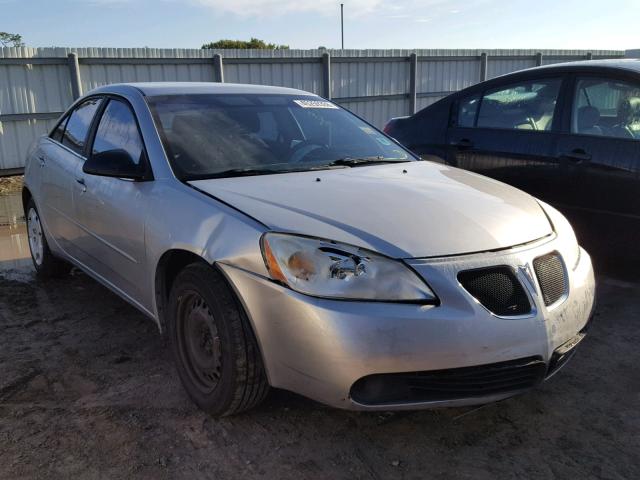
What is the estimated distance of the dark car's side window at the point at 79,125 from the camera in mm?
3990

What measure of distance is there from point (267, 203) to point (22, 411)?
61.1 inches

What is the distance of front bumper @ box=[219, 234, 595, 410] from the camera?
2133 millimetres

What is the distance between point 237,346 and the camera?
2383 mm

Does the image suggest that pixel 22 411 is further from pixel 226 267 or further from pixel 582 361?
pixel 582 361

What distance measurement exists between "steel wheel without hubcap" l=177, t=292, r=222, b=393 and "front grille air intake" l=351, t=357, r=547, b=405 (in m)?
0.69

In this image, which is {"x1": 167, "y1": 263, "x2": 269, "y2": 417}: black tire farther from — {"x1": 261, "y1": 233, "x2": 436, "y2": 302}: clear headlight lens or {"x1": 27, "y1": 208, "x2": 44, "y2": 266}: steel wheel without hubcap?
{"x1": 27, "y1": 208, "x2": 44, "y2": 266}: steel wheel without hubcap

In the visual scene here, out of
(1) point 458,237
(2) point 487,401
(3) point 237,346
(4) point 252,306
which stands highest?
(1) point 458,237

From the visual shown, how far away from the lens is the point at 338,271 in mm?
2219

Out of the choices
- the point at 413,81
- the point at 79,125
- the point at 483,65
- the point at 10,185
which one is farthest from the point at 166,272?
the point at 483,65

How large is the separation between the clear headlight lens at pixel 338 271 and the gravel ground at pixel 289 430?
0.72m

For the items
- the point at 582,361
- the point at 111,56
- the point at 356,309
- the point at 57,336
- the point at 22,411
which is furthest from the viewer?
the point at 111,56

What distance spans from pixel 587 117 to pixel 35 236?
4.45 meters

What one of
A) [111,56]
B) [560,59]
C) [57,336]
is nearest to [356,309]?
[57,336]

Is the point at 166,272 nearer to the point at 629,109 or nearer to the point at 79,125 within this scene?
the point at 79,125
